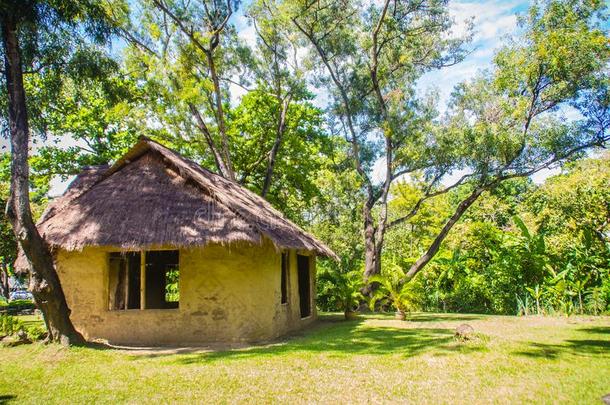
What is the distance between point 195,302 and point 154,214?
1854mm

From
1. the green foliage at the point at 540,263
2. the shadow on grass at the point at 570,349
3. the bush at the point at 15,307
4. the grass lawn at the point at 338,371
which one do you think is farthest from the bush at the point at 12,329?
the green foliage at the point at 540,263

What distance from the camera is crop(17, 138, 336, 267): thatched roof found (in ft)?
26.9

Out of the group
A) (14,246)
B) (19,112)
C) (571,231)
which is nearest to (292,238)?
(19,112)

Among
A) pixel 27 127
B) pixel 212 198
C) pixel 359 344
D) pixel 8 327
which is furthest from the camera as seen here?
pixel 8 327

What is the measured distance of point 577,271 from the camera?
12.1 metres

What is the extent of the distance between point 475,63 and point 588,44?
3886 mm

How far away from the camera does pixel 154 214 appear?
8.67m

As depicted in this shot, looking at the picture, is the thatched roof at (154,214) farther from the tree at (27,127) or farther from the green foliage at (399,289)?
the green foliage at (399,289)

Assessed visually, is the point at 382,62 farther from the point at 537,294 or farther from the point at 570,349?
the point at 570,349

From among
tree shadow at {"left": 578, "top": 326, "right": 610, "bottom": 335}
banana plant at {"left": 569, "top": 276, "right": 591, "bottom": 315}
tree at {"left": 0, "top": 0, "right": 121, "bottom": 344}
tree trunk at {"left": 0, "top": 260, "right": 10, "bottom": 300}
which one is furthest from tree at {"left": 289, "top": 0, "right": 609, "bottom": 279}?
tree trunk at {"left": 0, "top": 260, "right": 10, "bottom": 300}

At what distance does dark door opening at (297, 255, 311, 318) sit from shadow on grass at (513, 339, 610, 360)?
245 inches

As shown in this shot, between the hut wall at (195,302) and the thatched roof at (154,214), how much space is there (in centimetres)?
54

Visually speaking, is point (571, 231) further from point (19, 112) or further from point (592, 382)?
point (19, 112)

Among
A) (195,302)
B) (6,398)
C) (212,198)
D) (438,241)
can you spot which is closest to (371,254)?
(438,241)
